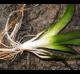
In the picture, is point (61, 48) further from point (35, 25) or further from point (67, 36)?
→ point (35, 25)

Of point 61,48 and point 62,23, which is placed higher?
point 62,23

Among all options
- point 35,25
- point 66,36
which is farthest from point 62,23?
point 35,25

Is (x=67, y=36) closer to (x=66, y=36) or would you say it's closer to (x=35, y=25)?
(x=66, y=36)

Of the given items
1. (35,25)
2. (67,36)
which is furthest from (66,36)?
(35,25)

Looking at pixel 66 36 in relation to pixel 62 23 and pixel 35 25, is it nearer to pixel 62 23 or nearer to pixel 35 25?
pixel 62 23

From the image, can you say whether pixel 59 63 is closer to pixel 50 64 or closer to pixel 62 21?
pixel 50 64
